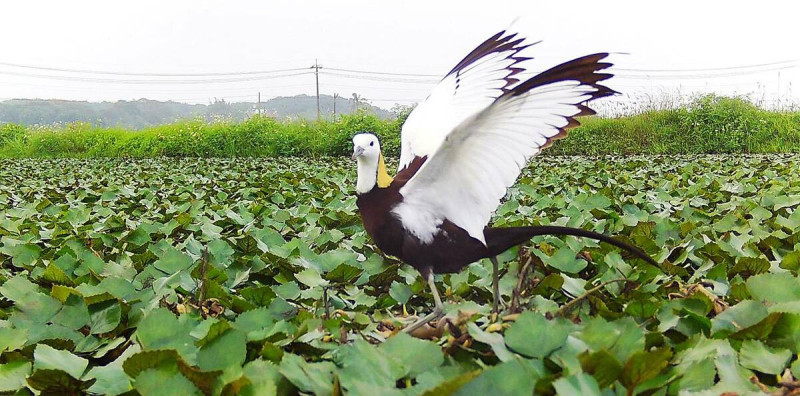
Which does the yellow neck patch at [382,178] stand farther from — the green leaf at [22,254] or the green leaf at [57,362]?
the green leaf at [22,254]

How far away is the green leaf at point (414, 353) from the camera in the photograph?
650 mm

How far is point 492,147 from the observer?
1.06 m

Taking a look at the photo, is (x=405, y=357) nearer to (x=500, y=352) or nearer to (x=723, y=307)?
(x=500, y=352)

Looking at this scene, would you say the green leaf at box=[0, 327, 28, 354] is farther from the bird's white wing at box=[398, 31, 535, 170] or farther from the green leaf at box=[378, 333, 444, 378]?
the bird's white wing at box=[398, 31, 535, 170]

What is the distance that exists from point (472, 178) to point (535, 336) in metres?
0.49

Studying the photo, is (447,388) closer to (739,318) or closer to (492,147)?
(739,318)

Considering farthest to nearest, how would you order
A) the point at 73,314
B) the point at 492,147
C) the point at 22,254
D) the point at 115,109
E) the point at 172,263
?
1. the point at 115,109
2. the point at 22,254
3. the point at 172,263
4. the point at 492,147
5. the point at 73,314

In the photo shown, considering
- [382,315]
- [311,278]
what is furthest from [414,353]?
[311,278]

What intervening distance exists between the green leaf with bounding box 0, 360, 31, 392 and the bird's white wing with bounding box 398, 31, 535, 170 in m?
0.90

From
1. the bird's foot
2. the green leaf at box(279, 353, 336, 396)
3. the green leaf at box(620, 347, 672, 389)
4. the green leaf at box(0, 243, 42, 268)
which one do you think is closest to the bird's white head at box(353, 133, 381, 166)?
the bird's foot

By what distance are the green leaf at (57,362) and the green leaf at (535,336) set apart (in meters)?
0.48

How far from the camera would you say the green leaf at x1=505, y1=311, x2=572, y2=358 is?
0.66 metres

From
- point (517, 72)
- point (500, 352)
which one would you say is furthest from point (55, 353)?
point (517, 72)

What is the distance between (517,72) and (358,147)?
54 cm
